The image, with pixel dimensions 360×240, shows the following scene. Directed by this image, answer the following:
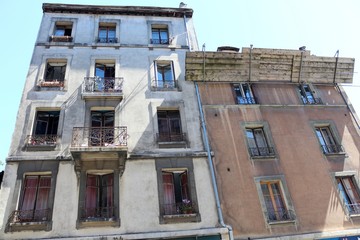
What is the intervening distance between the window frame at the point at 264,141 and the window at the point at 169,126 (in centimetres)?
314

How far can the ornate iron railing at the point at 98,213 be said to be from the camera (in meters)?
10.3

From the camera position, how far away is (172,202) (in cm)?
1109

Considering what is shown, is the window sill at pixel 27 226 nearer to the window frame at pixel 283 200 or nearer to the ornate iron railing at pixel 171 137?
the ornate iron railing at pixel 171 137

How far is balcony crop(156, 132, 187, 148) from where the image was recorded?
1237 centimetres

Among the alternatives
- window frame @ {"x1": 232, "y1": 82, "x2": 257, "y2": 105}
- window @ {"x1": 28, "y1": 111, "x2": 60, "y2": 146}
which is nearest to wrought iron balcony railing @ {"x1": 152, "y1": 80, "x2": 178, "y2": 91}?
window frame @ {"x1": 232, "y1": 82, "x2": 257, "y2": 105}

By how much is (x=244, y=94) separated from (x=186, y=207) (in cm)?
709

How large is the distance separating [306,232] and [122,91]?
1008 cm

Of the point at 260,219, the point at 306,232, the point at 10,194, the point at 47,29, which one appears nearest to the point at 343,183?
the point at 306,232

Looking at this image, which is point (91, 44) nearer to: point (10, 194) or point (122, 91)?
point (122, 91)

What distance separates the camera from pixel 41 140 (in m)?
11.7

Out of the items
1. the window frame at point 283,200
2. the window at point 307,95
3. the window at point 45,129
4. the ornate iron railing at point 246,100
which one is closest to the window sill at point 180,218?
the window frame at point 283,200

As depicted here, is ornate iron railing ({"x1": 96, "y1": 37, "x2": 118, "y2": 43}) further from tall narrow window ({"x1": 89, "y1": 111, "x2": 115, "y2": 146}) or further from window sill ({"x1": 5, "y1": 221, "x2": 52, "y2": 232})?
window sill ({"x1": 5, "y1": 221, "x2": 52, "y2": 232})

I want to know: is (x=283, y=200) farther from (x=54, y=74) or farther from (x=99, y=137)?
(x=54, y=74)

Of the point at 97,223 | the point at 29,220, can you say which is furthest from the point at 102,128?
the point at 29,220
